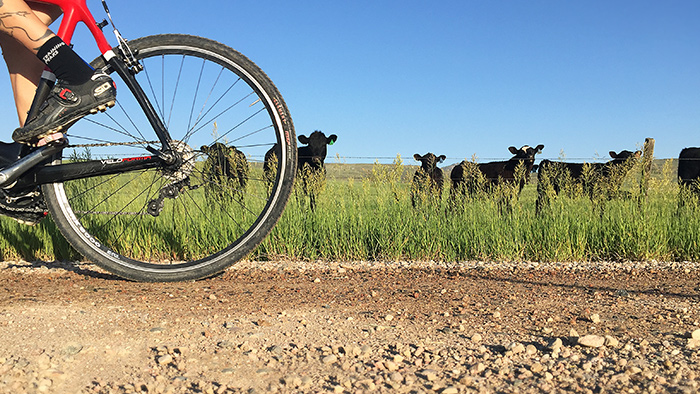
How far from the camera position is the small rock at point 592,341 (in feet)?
6.84

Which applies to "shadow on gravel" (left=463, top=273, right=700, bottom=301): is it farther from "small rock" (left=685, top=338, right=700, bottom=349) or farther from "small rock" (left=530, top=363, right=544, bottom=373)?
"small rock" (left=530, top=363, right=544, bottom=373)

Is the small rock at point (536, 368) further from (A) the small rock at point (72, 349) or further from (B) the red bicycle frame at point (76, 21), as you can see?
(B) the red bicycle frame at point (76, 21)

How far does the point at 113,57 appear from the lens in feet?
10.2

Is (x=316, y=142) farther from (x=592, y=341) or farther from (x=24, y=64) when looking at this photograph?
(x=592, y=341)

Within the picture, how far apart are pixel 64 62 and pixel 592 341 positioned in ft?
9.44

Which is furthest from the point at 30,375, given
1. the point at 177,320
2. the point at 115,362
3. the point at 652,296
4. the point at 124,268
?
the point at 652,296

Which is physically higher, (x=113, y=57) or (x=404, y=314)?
(x=113, y=57)

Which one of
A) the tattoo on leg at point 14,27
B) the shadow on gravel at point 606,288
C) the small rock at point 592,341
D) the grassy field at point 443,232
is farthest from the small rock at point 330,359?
the grassy field at point 443,232

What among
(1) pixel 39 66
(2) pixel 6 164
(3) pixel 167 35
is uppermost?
(3) pixel 167 35

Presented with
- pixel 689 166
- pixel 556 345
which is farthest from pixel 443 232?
pixel 689 166

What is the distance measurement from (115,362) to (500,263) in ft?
11.7

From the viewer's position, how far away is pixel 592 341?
2096mm

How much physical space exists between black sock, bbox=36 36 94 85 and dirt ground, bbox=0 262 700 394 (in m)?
1.22

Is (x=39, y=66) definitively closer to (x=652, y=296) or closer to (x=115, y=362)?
(x=115, y=362)
